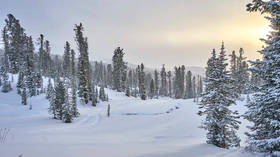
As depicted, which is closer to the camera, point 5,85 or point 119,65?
point 5,85

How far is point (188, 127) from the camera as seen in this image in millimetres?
Result: 20781

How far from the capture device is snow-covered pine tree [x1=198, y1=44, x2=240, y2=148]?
33.9 ft

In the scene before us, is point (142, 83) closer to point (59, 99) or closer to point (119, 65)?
point (119, 65)

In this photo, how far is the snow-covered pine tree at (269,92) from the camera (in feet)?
20.6

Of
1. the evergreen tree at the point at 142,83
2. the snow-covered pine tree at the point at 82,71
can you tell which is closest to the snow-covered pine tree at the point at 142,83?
the evergreen tree at the point at 142,83

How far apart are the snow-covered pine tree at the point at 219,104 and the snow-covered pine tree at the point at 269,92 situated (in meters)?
3.00

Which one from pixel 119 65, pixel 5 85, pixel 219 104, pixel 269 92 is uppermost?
pixel 119 65

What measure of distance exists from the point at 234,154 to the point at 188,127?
547 inches

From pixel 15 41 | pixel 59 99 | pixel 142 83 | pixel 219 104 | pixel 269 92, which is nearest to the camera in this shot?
pixel 269 92

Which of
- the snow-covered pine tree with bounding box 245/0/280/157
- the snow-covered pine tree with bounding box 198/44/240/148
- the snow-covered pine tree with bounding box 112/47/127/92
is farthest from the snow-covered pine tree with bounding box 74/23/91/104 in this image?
the snow-covered pine tree with bounding box 245/0/280/157

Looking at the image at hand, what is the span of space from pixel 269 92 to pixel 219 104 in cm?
404

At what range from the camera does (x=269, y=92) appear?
21.6 ft

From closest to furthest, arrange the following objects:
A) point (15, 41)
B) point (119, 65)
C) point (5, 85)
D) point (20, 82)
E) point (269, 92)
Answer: point (269, 92), point (5, 85), point (20, 82), point (15, 41), point (119, 65)

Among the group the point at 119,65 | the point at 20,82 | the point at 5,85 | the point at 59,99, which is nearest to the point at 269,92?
the point at 59,99
